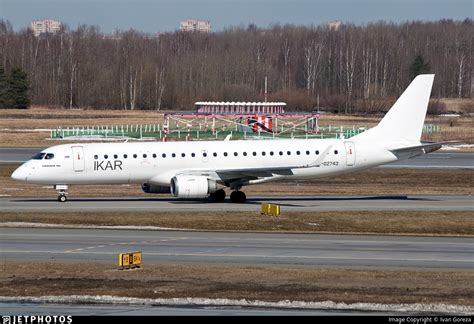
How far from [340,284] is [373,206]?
22.8 m

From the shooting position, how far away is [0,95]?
517 feet

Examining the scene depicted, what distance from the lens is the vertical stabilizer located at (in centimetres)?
5872

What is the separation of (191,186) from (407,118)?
45.1ft

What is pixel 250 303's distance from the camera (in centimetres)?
2873

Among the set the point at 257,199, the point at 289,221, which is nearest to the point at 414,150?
the point at 257,199

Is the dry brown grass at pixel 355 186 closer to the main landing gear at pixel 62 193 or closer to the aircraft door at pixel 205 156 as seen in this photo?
the main landing gear at pixel 62 193

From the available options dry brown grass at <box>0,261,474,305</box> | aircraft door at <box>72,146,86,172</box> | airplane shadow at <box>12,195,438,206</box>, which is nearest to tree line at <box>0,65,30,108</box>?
airplane shadow at <box>12,195,438,206</box>

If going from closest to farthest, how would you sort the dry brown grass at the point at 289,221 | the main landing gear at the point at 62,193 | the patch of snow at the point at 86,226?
1. the patch of snow at the point at 86,226
2. the dry brown grass at the point at 289,221
3. the main landing gear at the point at 62,193

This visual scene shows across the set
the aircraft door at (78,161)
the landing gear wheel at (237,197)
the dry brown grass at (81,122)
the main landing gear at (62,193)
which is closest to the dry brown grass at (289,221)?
the aircraft door at (78,161)

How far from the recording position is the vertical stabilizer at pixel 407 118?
5872cm

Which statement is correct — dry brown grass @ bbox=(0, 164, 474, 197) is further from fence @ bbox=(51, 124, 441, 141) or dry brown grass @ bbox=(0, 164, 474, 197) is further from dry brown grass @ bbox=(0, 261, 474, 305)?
fence @ bbox=(51, 124, 441, 141)

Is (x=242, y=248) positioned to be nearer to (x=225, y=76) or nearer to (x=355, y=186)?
(x=355, y=186)

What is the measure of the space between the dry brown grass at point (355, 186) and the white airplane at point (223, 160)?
4726mm

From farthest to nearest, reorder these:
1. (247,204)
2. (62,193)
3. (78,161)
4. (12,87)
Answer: (12,87) → (62,193) → (247,204) → (78,161)
